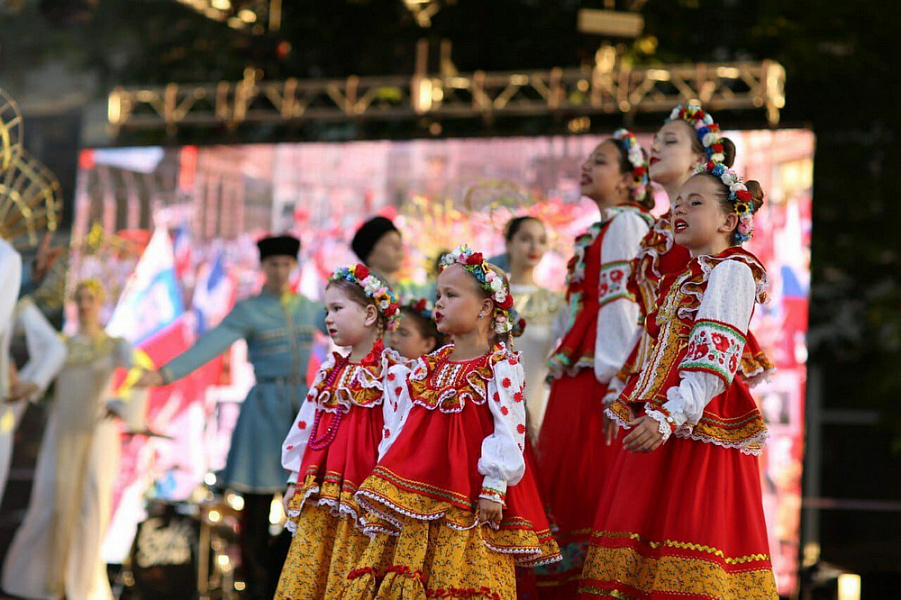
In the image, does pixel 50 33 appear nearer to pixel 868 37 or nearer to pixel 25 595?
pixel 25 595

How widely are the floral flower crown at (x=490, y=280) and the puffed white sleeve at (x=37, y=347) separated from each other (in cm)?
377

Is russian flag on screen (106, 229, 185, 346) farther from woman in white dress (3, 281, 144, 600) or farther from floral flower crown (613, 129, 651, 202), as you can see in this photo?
floral flower crown (613, 129, 651, 202)

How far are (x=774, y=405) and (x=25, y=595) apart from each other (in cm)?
461

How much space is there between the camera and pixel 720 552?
3.73 m

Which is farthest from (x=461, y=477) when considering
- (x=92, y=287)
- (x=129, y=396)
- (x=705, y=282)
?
(x=92, y=287)

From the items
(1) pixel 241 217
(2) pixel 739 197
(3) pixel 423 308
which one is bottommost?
(3) pixel 423 308

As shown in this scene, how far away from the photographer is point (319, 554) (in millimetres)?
4332

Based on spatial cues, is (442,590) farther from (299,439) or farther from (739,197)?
(739,197)

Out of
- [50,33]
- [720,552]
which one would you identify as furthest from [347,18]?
[720,552]

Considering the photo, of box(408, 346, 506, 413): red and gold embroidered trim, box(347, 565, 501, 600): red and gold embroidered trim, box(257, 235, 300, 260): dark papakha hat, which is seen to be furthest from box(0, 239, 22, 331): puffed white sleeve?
box(347, 565, 501, 600): red and gold embroidered trim

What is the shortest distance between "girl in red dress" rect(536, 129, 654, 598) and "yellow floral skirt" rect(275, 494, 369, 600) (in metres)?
0.76

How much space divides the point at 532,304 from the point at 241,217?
312cm

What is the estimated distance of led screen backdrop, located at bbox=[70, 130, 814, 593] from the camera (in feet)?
26.1

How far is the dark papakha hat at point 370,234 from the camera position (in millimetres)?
5816
